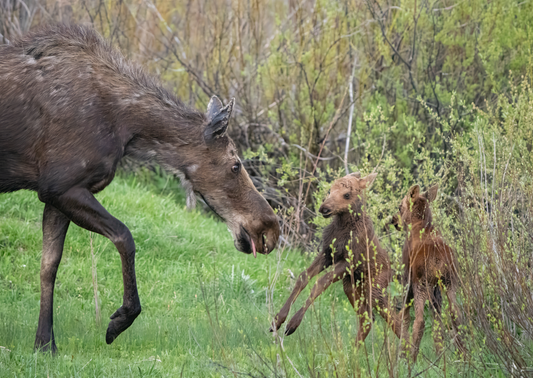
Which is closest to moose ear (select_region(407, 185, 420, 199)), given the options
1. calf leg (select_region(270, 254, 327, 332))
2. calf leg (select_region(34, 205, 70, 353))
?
calf leg (select_region(270, 254, 327, 332))

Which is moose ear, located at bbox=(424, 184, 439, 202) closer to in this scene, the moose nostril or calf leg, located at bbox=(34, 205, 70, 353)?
the moose nostril

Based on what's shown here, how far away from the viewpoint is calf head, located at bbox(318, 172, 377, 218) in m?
5.29

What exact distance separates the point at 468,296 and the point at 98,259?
14.8 feet

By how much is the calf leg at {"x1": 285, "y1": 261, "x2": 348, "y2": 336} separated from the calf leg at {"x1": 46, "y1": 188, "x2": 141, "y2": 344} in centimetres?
112

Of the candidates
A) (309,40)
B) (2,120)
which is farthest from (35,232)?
(309,40)

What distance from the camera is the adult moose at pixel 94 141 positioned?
475 cm

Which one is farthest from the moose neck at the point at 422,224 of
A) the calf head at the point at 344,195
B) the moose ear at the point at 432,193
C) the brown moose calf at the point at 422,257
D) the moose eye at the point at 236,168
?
the moose eye at the point at 236,168

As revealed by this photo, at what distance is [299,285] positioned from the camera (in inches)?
206

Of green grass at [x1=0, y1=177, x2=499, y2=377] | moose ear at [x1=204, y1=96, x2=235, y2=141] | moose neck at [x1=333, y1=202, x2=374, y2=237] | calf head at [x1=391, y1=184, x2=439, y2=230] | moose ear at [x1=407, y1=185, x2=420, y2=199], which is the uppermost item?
moose ear at [x1=204, y1=96, x2=235, y2=141]

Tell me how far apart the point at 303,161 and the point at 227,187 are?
4152 mm

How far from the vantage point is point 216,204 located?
5242 millimetres

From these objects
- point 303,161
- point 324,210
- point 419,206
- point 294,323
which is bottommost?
point 303,161

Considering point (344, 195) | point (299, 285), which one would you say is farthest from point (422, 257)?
point (299, 285)

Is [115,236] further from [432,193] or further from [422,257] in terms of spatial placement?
[432,193]
